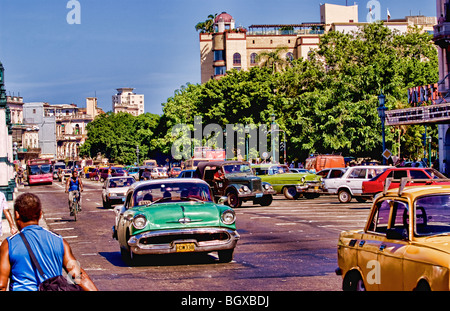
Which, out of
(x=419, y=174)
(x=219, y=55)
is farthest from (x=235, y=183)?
(x=219, y=55)

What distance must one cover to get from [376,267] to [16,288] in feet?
13.0

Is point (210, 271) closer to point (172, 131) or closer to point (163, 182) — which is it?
point (163, 182)

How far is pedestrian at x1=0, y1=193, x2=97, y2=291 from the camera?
6.31 metres

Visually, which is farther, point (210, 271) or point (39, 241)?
point (210, 271)

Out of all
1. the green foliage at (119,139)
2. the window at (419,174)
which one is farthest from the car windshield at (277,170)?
the green foliage at (119,139)

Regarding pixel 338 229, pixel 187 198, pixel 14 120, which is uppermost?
pixel 14 120

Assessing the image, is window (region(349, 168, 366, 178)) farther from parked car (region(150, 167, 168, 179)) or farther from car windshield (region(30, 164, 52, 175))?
car windshield (region(30, 164, 52, 175))

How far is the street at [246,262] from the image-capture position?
458 inches

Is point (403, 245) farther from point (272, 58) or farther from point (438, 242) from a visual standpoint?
point (272, 58)

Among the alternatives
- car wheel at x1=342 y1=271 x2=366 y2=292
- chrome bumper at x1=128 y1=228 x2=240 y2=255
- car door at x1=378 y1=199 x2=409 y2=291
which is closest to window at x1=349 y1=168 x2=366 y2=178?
chrome bumper at x1=128 y1=228 x2=240 y2=255

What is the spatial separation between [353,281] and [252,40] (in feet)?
381

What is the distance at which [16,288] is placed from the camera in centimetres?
628

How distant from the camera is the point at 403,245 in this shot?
785cm
